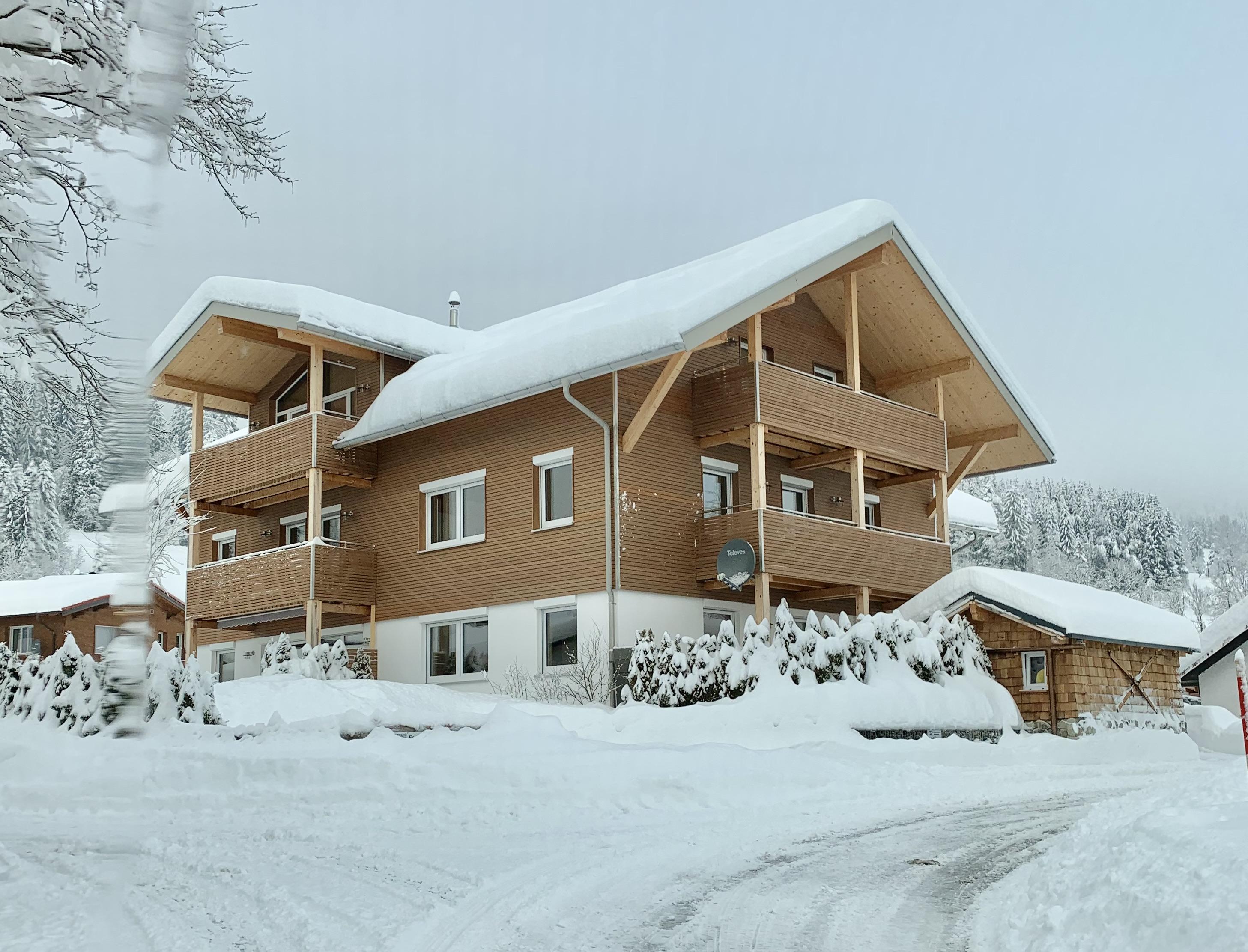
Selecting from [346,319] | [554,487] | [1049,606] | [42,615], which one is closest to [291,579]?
[346,319]

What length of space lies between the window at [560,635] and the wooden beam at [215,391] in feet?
31.7

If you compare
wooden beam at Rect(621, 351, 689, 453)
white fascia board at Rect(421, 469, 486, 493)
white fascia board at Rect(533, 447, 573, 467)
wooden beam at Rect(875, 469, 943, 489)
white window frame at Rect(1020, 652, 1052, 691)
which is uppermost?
wooden beam at Rect(621, 351, 689, 453)

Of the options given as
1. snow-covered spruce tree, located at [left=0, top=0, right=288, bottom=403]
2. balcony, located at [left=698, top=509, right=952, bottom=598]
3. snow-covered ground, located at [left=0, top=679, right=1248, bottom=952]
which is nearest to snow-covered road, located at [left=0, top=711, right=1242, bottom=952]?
snow-covered ground, located at [left=0, top=679, right=1248, bottom=952]

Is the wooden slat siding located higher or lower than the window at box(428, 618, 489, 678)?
higher

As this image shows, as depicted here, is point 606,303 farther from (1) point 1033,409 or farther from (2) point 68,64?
(2) point 68,64

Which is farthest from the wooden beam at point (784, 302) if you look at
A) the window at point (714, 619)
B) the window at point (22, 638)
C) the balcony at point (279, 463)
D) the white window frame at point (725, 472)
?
the window at point (22, 638)

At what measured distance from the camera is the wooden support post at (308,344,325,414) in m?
24.2

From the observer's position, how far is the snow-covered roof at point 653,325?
1959 cm

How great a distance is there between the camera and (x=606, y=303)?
76.2 ft

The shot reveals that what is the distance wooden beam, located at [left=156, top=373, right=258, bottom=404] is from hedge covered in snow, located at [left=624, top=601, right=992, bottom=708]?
1304cm

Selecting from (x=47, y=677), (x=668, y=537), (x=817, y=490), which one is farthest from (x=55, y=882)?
(x=817, y=490)

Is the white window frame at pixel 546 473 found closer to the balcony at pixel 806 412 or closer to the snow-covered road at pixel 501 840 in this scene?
the balcony at pixel 806 412

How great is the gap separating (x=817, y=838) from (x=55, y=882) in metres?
4.91

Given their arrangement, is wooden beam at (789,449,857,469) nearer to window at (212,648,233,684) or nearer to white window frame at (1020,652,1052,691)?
white window frame at (1020,652,1052,691)
